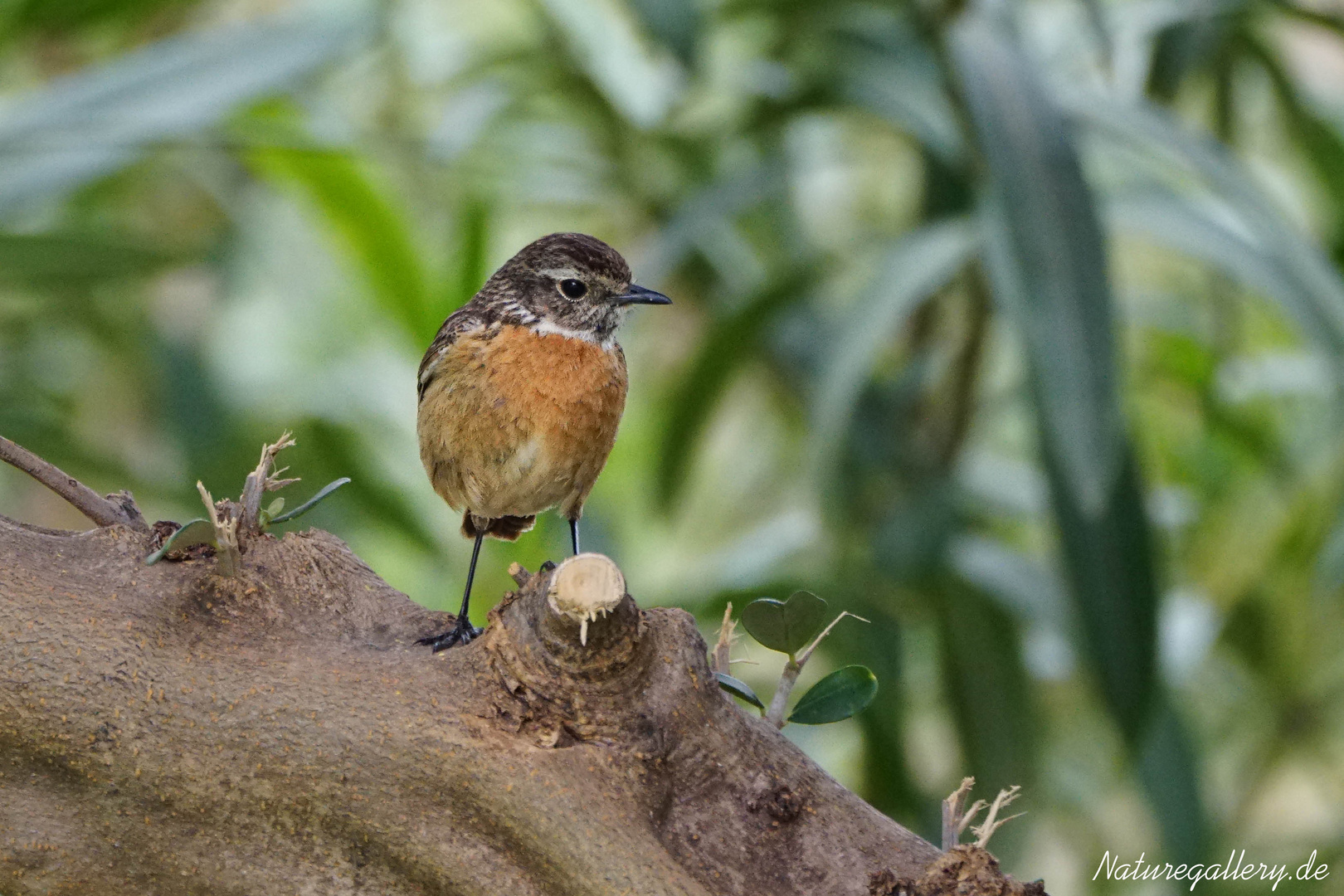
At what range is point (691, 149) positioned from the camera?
190 inches

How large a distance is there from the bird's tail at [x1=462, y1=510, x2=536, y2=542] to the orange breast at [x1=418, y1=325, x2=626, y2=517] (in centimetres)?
29

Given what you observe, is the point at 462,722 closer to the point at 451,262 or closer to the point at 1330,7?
the point at 451,262

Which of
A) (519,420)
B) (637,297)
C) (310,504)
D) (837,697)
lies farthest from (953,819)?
(637,297)

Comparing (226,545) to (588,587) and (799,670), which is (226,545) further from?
(799,670)

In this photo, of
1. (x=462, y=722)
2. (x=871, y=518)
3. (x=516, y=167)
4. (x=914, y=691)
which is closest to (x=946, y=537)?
(x=871, y=518)

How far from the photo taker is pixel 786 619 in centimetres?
180

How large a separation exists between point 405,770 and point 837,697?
57 centimetres

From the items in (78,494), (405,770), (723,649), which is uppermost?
(78,494)

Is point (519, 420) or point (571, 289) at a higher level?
point (571, 289)

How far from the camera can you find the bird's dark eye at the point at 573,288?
9.70 feet

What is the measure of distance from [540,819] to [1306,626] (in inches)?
153

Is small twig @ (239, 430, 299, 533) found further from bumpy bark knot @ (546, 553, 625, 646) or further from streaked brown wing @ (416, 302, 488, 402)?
streaked brown wing @ (416, 302, 488, 402)

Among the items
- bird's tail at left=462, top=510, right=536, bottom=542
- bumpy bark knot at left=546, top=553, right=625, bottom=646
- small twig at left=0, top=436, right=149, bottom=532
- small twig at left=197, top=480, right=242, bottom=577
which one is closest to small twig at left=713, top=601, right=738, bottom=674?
bumpy bark knot at left=546, top=553, right=625, bottom=646

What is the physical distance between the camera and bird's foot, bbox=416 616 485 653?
1.90 meters
